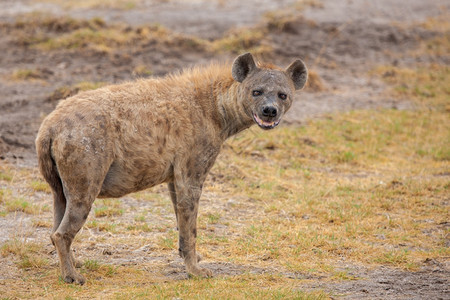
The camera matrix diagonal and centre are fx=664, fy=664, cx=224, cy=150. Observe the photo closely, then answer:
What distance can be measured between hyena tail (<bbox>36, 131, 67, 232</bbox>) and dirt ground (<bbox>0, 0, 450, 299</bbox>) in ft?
2.60

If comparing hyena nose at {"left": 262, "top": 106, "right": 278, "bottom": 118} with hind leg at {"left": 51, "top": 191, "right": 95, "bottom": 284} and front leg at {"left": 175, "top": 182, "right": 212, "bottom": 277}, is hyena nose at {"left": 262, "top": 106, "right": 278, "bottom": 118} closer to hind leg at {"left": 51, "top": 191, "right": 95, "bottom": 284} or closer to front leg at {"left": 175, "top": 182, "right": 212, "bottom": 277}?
front leg at {"left": 175, "top": 182, "right": 212, "bottom": 277}

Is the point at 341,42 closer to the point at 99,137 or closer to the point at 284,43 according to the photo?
the point at 284,43

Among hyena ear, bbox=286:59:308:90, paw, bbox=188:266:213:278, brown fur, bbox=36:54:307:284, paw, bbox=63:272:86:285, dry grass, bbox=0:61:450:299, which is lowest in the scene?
dry grass, bbox=0:61:450:299

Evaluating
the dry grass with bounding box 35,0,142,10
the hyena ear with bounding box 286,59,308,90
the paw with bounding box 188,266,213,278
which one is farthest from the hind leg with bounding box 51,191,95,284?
the dry grass with bounding box 35,0,142,10

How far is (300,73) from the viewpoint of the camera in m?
5.51

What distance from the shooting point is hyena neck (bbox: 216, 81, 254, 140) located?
525 cm

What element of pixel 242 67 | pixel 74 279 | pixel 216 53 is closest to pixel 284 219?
pixel 242 67

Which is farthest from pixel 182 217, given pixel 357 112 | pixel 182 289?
pixel 357 112

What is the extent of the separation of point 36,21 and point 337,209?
8.81 metres

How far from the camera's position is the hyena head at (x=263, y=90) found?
514 cm

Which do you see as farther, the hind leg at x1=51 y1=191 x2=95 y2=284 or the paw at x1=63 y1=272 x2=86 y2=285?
the paw at x1=63 y1=272 x2=86 y2=285

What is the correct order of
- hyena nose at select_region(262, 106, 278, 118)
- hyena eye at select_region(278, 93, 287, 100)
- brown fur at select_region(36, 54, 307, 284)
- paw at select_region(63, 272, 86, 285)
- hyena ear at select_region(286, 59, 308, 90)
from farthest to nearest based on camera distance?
1. hyena ear at select_region(286, 59, 308, 90)
2. hyena eye at select_region(278, 93, 287, 100)
3. hyena nose at select_region(262, 106, 278, 118)
4. paw at select_region(63, 272, 86, 285)
5. brown fur at select_region(36, 54, 307, 284)

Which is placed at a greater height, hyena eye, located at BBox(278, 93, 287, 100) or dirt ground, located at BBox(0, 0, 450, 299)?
hyena eye, located at BBox(278, 93, 287, 100)

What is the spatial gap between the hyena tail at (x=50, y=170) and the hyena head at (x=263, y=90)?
5.05 ft
